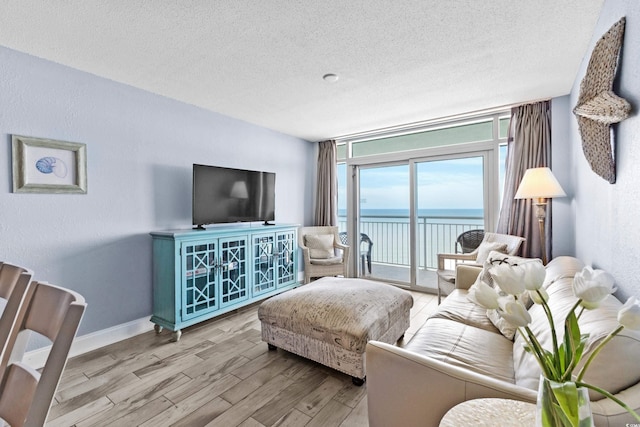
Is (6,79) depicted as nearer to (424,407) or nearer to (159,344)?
(159,344)

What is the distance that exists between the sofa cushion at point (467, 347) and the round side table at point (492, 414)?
47 cm

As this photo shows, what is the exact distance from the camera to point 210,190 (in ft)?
10.2

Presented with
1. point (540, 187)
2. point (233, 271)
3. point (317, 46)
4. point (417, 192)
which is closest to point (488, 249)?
point (540, 187)

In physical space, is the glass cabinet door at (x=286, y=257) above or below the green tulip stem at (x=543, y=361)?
below

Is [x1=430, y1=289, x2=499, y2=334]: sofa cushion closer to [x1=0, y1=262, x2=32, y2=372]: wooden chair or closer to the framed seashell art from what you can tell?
[x1=0, y1=262, x2=32, y2=372]: wooden chair

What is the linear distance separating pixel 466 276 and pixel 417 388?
174cm

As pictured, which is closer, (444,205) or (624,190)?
(624,190)

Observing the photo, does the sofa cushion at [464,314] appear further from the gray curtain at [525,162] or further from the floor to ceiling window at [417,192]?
the floor to ceiling window at [417,192]

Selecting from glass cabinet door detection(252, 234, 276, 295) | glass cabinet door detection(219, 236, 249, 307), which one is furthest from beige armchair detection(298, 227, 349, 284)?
glass cabinet door detection(219, 236, 249, 307)

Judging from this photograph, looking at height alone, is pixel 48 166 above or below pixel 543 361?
above

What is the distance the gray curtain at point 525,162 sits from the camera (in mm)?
3047

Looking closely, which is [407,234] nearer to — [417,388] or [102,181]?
[417,388]

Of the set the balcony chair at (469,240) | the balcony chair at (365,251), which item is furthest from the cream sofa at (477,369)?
the balcony chair at (365,251)

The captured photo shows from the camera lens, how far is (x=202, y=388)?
74.6 inches
